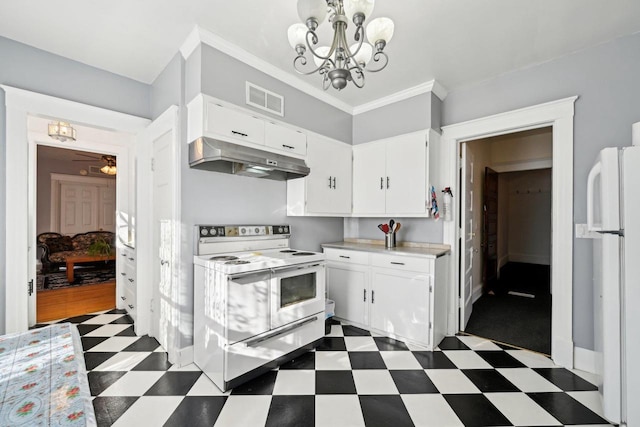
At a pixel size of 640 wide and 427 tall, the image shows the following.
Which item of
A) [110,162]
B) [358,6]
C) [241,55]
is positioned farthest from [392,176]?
[110,162]

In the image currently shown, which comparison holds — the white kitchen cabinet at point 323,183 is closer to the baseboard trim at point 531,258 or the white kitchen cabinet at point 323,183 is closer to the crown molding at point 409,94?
the crown molding at point 409,94

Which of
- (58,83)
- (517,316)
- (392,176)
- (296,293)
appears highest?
(58,83)

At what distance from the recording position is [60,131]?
3.03m

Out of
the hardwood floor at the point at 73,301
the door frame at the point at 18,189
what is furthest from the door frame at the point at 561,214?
the hardwood floor at the point at 73,301

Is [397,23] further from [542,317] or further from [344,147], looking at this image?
[542,317]

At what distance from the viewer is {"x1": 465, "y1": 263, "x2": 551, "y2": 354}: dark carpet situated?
2800mm

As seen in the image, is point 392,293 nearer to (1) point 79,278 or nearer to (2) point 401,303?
(2) point 401,303

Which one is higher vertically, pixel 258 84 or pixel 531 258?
pixel 258 84

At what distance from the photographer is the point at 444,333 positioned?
284 cm

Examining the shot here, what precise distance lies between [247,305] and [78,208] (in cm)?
715

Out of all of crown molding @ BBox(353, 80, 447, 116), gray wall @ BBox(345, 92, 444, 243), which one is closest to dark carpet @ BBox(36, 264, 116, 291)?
gray wall @ BBox(345, 92, 444, 243)

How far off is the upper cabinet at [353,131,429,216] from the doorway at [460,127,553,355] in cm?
54

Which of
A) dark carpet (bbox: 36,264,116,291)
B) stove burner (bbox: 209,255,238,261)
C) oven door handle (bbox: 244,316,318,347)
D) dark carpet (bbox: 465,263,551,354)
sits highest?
stove burner (bbox: 209,255,238,261)

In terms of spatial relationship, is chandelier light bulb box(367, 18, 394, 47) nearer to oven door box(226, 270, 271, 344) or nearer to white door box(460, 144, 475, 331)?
oven door box(226, 270, 271, 344)
